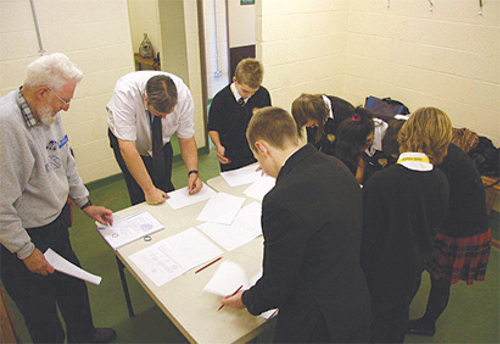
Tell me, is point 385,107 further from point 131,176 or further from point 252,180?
point 131,176

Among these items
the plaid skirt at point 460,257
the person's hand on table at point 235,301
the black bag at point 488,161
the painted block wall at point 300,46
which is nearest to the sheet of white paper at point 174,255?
the person's hand on table at point 235,301

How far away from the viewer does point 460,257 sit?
214cm

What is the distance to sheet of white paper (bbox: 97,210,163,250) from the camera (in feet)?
6.65

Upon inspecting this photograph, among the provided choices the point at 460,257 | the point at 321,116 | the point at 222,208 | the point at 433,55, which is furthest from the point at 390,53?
the point at 222,208

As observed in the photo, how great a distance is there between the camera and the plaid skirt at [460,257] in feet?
6.95

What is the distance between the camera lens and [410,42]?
367 centimetres

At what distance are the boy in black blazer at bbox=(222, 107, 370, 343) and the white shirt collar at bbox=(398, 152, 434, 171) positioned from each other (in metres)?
0.41


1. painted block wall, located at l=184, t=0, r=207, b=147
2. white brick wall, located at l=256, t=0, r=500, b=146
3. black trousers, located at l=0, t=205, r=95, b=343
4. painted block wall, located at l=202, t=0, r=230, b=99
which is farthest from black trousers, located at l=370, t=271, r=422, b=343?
painted block wall, located at l=202, t=0, r=230, b=99

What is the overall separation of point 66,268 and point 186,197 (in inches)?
31.5

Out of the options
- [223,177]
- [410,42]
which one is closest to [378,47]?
[410,42]

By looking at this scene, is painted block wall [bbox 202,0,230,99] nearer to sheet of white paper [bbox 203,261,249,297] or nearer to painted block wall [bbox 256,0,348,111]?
painted block wall [bbox 256,0,348,111]

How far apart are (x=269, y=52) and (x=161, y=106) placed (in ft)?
5.76

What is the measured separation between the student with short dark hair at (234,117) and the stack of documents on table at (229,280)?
3.98ft

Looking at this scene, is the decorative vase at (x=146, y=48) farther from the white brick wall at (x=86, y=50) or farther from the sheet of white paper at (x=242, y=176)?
the sheet of white paper at (x=242, y=176)
